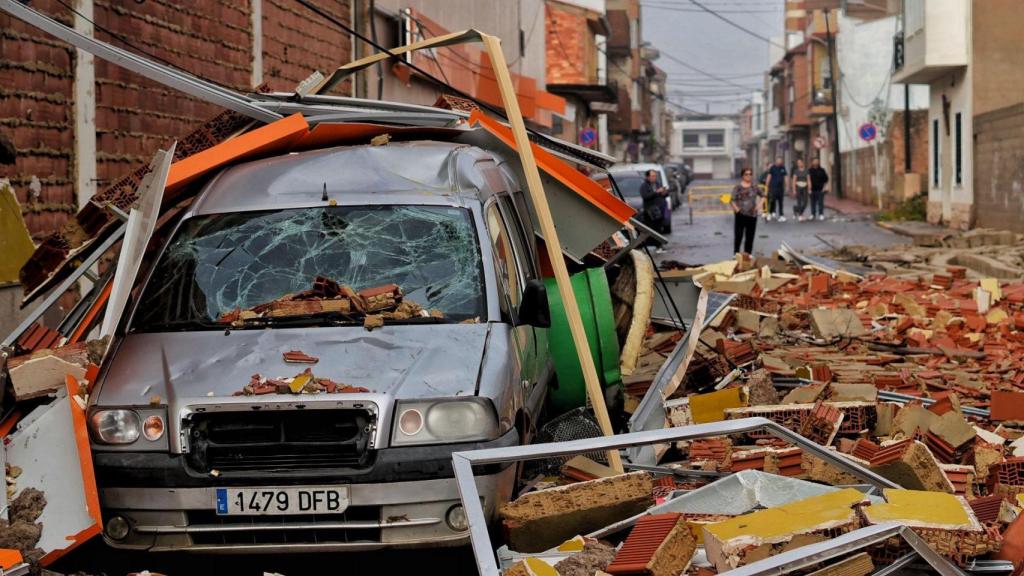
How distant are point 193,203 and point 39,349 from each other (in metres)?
1.23

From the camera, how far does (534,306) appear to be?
21.8ft

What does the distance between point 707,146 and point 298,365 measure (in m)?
193

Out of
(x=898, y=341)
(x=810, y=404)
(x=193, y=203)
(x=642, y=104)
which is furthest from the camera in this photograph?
(x=642, y=104)

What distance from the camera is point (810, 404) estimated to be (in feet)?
26.0

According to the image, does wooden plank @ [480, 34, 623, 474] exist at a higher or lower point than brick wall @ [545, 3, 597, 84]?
lower

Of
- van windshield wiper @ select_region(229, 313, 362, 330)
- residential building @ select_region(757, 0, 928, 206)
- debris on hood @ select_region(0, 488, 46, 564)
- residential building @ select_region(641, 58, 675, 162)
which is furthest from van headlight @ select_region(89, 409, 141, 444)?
residential building @ select_region(641, 58, 675, 162)

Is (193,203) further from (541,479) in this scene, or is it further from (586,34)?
(586,34)

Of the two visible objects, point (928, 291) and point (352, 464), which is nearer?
point (352, 464)

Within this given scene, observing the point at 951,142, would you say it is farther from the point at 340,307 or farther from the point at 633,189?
the point at 340,307

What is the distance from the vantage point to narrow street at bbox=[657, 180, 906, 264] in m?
27.4

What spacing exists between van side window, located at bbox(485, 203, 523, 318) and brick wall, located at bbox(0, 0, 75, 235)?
4605mm

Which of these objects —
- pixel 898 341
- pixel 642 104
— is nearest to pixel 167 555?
pixel 898 341

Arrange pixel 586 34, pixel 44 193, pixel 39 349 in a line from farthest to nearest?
pixel 586 34
pixel 44 193
pixel 39 349

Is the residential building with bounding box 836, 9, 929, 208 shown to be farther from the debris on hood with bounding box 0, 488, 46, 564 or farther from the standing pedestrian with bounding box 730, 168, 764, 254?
the debris on hood with bounding box 0, 488, 46, 564
